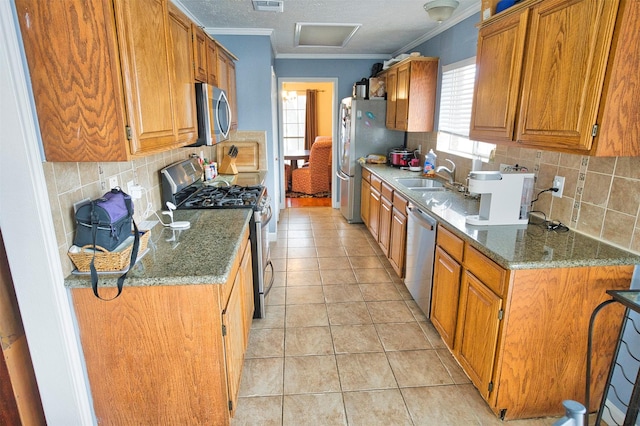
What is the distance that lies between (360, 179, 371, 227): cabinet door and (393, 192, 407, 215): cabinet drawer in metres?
1.14

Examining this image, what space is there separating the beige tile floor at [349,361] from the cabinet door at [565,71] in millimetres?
1440

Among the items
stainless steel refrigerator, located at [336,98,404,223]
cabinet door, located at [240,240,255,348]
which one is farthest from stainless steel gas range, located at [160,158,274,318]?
stainless steel refrigerator, located at [336,98,404,223]

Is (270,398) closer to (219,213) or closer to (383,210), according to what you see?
(219,213)

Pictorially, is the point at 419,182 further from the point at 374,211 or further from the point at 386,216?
the point at 374,211

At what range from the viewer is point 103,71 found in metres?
1.26

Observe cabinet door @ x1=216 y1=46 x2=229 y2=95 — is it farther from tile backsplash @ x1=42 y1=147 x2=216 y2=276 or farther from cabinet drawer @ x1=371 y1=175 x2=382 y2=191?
cabinet drawer @ x1=371 y1=175 x2=382 y2=191

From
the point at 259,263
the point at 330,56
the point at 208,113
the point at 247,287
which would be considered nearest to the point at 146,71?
the point at 208,113

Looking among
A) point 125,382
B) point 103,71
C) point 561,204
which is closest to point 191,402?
point 125,382

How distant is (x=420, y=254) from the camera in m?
2.73

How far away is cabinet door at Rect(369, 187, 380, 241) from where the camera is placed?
406 centimetres

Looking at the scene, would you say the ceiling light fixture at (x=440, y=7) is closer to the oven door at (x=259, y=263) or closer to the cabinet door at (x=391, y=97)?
the cabinet door at (x=391, y=97)

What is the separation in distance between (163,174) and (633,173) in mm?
2655

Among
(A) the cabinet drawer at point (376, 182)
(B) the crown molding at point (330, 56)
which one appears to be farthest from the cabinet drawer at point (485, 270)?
(B) the crown molding at point (330, 56)

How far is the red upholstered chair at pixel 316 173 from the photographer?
21.0ft
